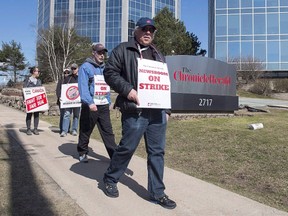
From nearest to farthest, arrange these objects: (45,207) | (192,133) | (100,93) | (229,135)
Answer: (45,207) → (100,93) → (229,135) → (192,133)

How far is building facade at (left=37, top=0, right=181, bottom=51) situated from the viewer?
2874 inches

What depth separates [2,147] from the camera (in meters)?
7.85

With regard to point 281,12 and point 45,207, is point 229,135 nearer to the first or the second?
point 45,207

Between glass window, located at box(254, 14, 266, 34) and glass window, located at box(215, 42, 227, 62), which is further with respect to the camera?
glass window, located at box(215, 42, 227, 62)

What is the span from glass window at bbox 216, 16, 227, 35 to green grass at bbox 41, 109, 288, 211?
142 feet

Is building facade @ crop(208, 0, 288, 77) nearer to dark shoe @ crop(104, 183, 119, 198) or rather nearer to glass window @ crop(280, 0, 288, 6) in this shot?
glass window @ crop(280, 0, 288, 6)

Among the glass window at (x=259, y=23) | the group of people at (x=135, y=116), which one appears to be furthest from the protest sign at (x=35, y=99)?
the glass window at (x=259, y=23)

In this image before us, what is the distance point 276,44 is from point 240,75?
9110 mm

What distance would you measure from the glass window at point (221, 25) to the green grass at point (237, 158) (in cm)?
4340

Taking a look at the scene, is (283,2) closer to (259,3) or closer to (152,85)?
(259,3)

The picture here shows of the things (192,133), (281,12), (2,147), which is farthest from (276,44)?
(2,147)

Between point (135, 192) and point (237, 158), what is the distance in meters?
2.76

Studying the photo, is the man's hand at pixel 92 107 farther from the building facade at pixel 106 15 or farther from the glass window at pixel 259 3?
the building facade at pixel 106 15

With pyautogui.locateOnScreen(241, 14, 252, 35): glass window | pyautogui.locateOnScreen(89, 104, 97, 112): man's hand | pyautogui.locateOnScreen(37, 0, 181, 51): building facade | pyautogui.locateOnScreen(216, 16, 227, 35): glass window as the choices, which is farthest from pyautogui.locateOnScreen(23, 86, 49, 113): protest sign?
pyautogui.locateOnScreen(37, 0, 181, 51): building facade
